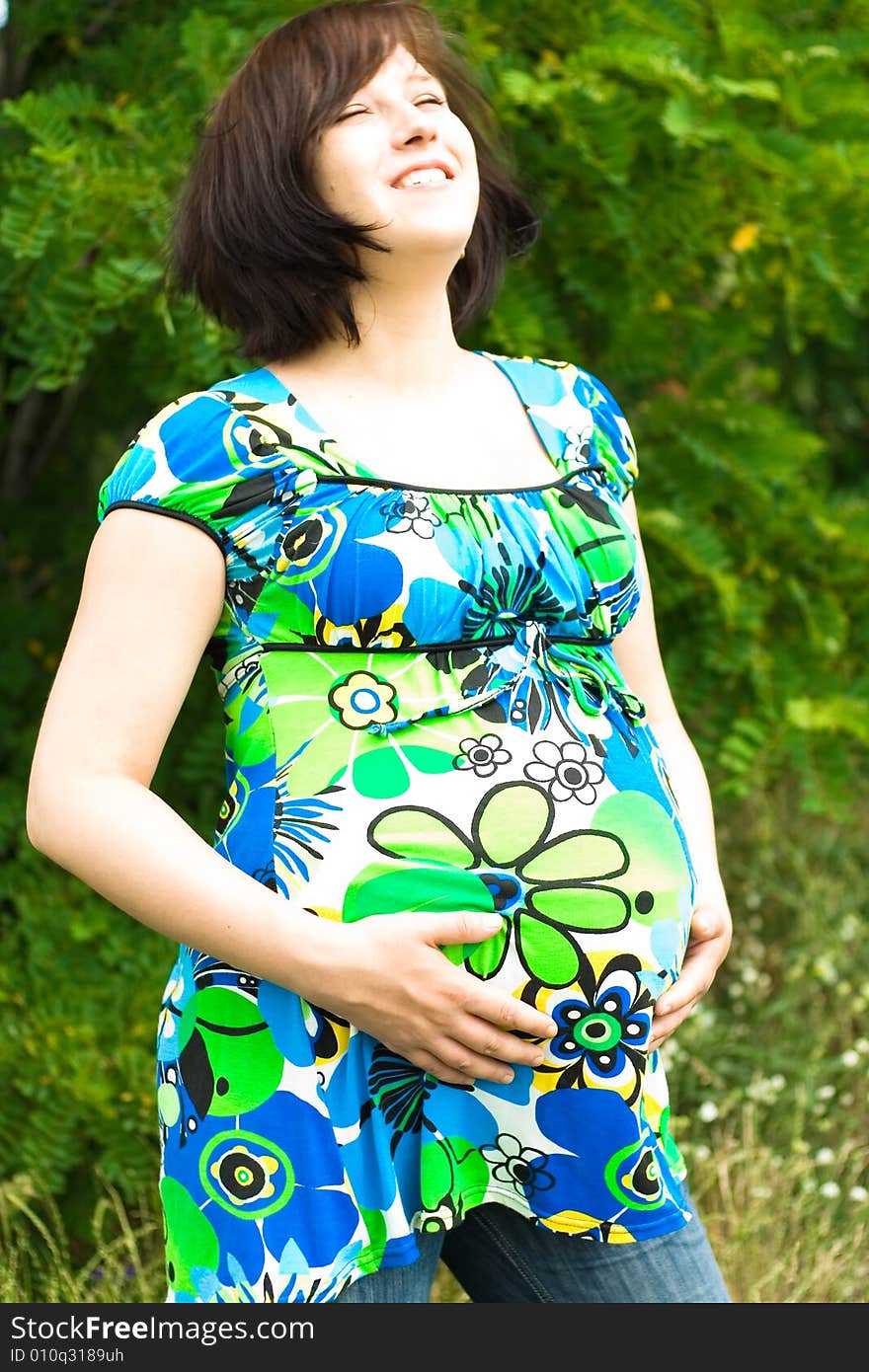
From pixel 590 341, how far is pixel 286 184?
1401 mm

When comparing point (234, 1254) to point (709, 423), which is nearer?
point (234, 1254)

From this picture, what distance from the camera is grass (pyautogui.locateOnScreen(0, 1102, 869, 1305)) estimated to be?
2266 mm

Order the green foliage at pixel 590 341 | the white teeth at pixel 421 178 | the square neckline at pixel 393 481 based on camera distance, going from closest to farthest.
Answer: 1. the square neckline at pixel 393 481
2. the white teeth at pixel 421 178
3. the green foliage at pixel 590 341

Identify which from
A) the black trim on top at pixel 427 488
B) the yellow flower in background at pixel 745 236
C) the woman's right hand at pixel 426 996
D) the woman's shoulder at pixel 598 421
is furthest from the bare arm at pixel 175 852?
the yellow flower in background at pixel 745 236

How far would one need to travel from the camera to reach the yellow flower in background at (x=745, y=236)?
253cm

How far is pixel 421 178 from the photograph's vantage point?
4.60 feet

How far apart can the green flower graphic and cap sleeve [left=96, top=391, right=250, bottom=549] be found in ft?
1.06

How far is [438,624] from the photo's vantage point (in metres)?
1.27

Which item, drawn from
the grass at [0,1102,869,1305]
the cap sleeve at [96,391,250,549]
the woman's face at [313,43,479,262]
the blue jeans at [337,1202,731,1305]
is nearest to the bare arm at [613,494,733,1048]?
the blue jeans at [337,1202,731,1305]

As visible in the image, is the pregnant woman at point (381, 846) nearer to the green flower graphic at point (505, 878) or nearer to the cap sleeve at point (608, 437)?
the green flower graphic at point (505, 878)

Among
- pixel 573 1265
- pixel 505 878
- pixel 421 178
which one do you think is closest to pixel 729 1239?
pixel 573 1265
